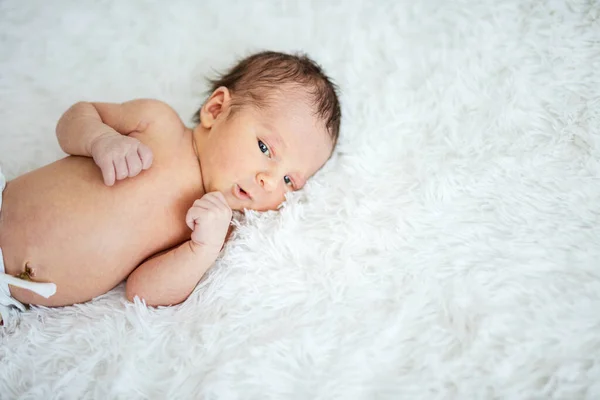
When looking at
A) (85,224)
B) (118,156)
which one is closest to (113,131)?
(118,156)

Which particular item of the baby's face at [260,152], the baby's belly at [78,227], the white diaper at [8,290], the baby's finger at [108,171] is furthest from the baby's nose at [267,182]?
the white diaper at [8,290]

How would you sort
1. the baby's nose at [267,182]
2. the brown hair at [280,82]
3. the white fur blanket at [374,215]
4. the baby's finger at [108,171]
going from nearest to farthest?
the white fur blanket at [374,215]
the baby's finger at [108,171]
the baby's nose at [267,182]
the brown hair at [280,82]

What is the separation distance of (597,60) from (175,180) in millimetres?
1160

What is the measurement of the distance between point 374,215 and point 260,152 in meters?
0.32

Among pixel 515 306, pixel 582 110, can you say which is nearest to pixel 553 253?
pixel 515 306

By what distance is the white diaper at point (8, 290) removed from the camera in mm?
1088

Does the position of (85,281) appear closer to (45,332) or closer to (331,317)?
(45,332)

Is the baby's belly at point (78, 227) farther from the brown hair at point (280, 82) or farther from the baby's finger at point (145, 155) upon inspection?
the brown hair at point (280, 82)

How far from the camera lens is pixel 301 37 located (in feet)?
5.55

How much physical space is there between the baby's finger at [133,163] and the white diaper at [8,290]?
29cm

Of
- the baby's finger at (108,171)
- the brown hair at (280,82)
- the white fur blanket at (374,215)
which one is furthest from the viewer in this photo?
the brown hair at (280,82)

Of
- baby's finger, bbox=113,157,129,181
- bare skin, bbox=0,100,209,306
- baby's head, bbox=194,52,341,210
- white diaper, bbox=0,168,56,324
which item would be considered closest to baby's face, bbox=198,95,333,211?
baby's head, bbox=194,52,341,210

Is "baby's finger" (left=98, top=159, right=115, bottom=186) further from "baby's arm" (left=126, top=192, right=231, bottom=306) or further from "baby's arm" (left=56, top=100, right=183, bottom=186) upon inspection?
"baby's arm" (left=126, top=192, right=231, bottom=306)

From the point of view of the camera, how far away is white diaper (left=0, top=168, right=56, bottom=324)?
3.57ft
